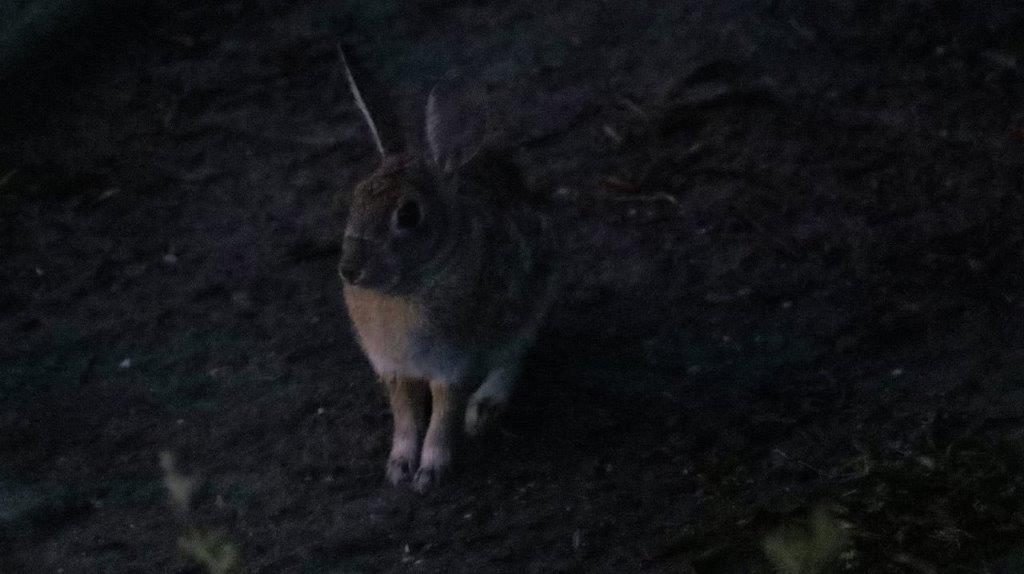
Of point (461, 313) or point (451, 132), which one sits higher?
point (451, 132)

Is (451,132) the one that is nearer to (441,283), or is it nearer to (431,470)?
(441,283)

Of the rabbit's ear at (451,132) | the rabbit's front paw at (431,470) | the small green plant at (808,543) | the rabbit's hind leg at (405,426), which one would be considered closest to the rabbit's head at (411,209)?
→ the rabbit's ear at (451,132)

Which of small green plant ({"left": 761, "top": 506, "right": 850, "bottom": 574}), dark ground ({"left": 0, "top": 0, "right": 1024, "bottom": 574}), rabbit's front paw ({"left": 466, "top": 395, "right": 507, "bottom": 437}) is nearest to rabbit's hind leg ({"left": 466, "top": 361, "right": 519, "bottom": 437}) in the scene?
rabbit's front paw ({"left": 466, "top": 395, "right": 507, "bottom": 437})

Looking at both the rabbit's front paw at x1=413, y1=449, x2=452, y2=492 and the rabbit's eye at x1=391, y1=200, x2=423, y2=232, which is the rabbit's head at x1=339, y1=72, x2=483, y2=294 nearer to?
the rabbit's eye at x1=391, y1=200, x2=423, y2=232

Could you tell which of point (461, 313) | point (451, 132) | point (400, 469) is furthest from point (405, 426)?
point (451, 132)

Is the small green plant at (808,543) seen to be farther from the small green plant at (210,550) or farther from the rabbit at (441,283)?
the small green plant at (210,550)

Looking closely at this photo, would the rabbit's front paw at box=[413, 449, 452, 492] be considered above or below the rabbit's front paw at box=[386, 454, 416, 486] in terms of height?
above
